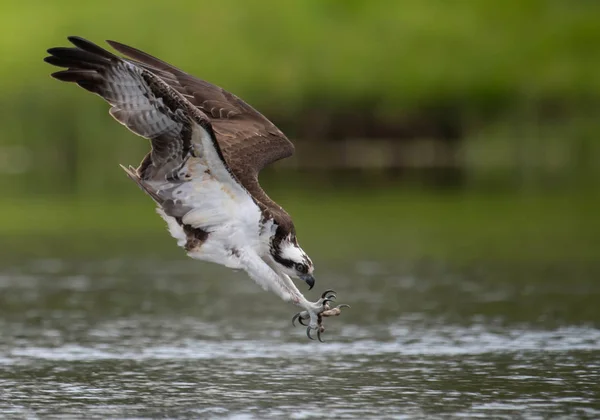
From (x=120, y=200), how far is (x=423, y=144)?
845 inches

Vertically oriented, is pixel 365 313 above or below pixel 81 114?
below

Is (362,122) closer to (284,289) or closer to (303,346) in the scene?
(303,346)

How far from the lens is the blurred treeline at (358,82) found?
161 feet

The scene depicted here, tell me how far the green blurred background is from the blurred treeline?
5.2 inches

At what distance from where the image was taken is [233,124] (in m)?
13.6

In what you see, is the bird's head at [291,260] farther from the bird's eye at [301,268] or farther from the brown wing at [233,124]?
the brown wing at [233,124]

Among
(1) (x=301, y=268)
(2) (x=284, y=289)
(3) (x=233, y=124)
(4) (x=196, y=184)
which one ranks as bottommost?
(2) (x=284, y=289)

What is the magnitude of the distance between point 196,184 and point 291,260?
1.05 metres

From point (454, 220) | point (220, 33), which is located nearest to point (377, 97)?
point (220, 33)

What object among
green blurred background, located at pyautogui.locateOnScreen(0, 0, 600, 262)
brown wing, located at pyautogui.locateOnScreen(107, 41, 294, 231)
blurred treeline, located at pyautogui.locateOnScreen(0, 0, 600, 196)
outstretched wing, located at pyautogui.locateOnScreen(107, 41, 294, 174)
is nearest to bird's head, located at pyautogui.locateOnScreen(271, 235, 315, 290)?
brown wing, located at pyautogui.locateOnScreen(107, 41, 294, 231)

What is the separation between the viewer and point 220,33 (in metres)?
71.4

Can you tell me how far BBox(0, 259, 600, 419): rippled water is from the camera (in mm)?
10805

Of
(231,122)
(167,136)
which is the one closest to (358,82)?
(231,122)

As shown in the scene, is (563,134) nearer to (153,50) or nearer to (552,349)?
(153,50)
